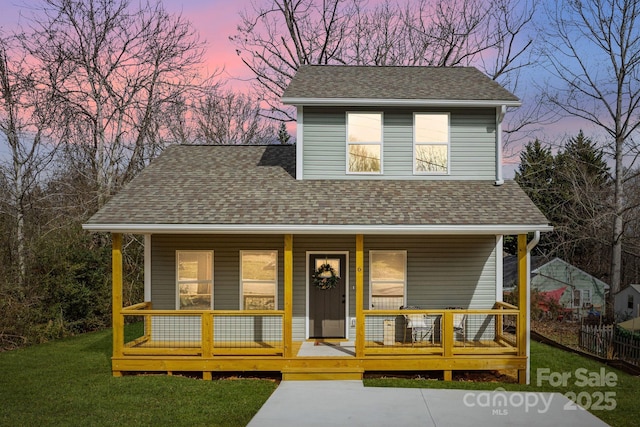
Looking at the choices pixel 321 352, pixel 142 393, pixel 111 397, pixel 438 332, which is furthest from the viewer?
pixel 438 332

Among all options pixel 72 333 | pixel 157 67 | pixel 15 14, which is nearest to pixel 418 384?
pixel 72 333

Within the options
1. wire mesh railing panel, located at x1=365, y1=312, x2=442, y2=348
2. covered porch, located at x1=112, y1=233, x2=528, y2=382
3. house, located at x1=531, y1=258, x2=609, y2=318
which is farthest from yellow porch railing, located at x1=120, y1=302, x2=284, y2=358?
house, located at x1=531, y1=258, x2=609, y2=318

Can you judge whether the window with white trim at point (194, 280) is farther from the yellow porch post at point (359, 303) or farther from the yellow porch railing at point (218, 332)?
the yellow porch post at point (359, 303)

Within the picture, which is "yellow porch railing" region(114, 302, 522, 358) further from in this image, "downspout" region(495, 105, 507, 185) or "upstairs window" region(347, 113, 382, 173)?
"upstairs window" region(347, 113, 382, 173)

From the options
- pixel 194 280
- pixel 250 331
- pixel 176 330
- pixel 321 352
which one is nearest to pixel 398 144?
pixel 321 352

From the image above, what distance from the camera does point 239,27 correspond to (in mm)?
26188

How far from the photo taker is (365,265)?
12.8 m

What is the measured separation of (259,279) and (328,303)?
5.70 ft

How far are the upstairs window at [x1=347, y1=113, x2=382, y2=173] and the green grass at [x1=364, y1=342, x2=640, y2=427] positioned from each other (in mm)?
5076

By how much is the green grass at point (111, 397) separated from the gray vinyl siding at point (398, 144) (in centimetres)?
536

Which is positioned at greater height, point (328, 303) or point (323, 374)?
point (328, 303)

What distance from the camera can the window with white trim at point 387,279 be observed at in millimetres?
12727

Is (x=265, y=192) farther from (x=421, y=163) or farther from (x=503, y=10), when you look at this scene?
(x=503, y=10)

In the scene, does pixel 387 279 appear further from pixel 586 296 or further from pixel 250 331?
pixel 586 296
